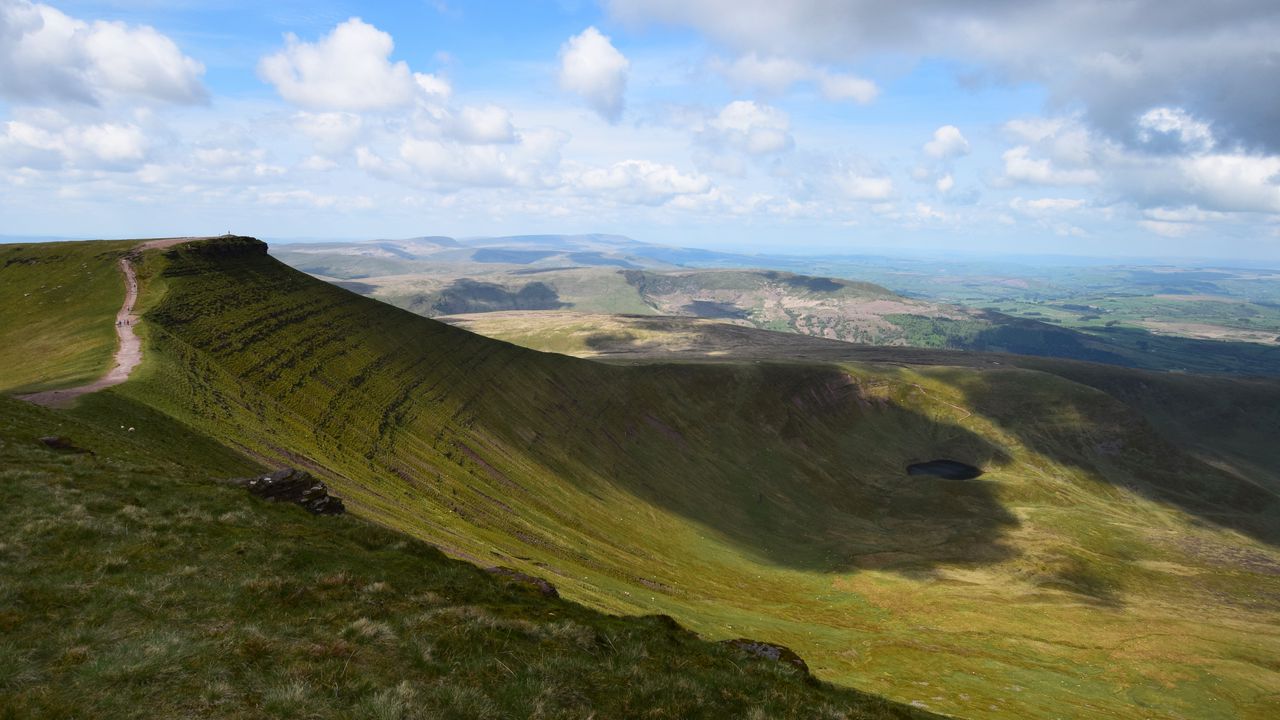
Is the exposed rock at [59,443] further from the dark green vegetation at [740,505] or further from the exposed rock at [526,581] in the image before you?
the exposed rock at [526,581]

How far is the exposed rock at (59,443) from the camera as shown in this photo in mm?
35844

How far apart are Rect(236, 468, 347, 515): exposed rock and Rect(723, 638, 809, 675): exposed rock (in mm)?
26067

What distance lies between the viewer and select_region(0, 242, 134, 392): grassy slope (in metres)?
61.3

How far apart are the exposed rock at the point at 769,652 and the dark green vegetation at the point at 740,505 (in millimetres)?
18009

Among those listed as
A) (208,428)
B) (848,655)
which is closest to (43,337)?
(208,428)

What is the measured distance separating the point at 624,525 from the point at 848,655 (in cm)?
3884

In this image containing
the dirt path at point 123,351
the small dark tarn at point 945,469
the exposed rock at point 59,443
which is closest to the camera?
the exposed rock at point 59,443

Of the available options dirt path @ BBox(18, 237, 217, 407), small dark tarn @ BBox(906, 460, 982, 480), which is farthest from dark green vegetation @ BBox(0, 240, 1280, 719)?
small dark tarn @ BBox(906, 460, 982, 480)

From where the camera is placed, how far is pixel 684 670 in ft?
78.5

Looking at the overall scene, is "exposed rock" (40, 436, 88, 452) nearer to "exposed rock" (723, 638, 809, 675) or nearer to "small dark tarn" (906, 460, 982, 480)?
"exposed rock" (723, 638, 809, 675)

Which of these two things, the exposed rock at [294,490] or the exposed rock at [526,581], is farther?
the exposed rock at [294,490]

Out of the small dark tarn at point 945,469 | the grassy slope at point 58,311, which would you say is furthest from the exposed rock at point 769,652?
the small dark tarn at point 945,469

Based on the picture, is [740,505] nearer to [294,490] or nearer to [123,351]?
[294,490]

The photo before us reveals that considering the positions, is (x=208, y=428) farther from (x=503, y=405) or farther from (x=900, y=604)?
(x=900, y=604)
